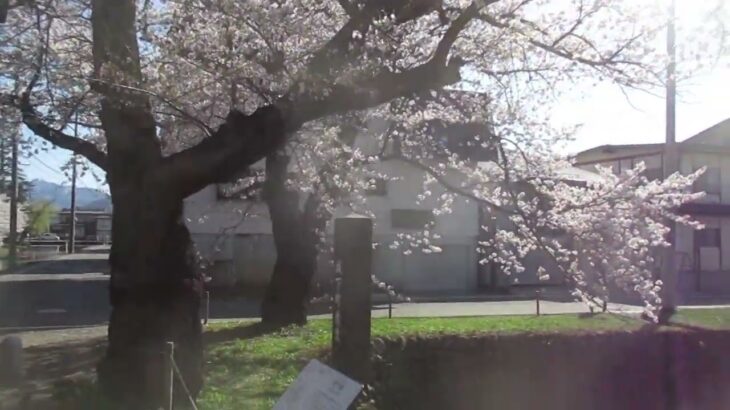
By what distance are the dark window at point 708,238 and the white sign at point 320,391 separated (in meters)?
38.4

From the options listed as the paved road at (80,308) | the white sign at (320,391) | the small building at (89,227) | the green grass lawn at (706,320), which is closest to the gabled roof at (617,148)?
the paved road at (80,308)

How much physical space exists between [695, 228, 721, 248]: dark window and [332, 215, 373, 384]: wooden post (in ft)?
123

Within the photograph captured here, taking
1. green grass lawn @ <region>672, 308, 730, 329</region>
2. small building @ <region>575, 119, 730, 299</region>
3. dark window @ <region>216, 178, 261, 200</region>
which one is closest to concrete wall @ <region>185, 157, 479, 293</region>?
small building @ <region>575, 119, 730, 299</region>

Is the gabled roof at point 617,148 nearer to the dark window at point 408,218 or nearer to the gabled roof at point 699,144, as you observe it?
the gabled roof at point 699,144

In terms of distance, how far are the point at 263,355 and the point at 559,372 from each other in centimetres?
444

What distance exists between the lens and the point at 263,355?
505 inches

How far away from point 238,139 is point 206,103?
11.2ft

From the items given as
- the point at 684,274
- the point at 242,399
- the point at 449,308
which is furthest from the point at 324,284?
the point at 242,399

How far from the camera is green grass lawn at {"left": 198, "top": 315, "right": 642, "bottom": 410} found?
9414 millimetres

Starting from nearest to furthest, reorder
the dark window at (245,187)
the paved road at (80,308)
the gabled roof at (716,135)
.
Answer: the dark window at (245,187) → the paved road at (80,308) → the gabled roof at (716,135)

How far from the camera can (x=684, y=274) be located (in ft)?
133

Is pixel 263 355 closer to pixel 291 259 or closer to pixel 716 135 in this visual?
pixel 291 259

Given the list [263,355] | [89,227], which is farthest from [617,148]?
[89,227]

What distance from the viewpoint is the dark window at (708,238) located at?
4091 centimetres
